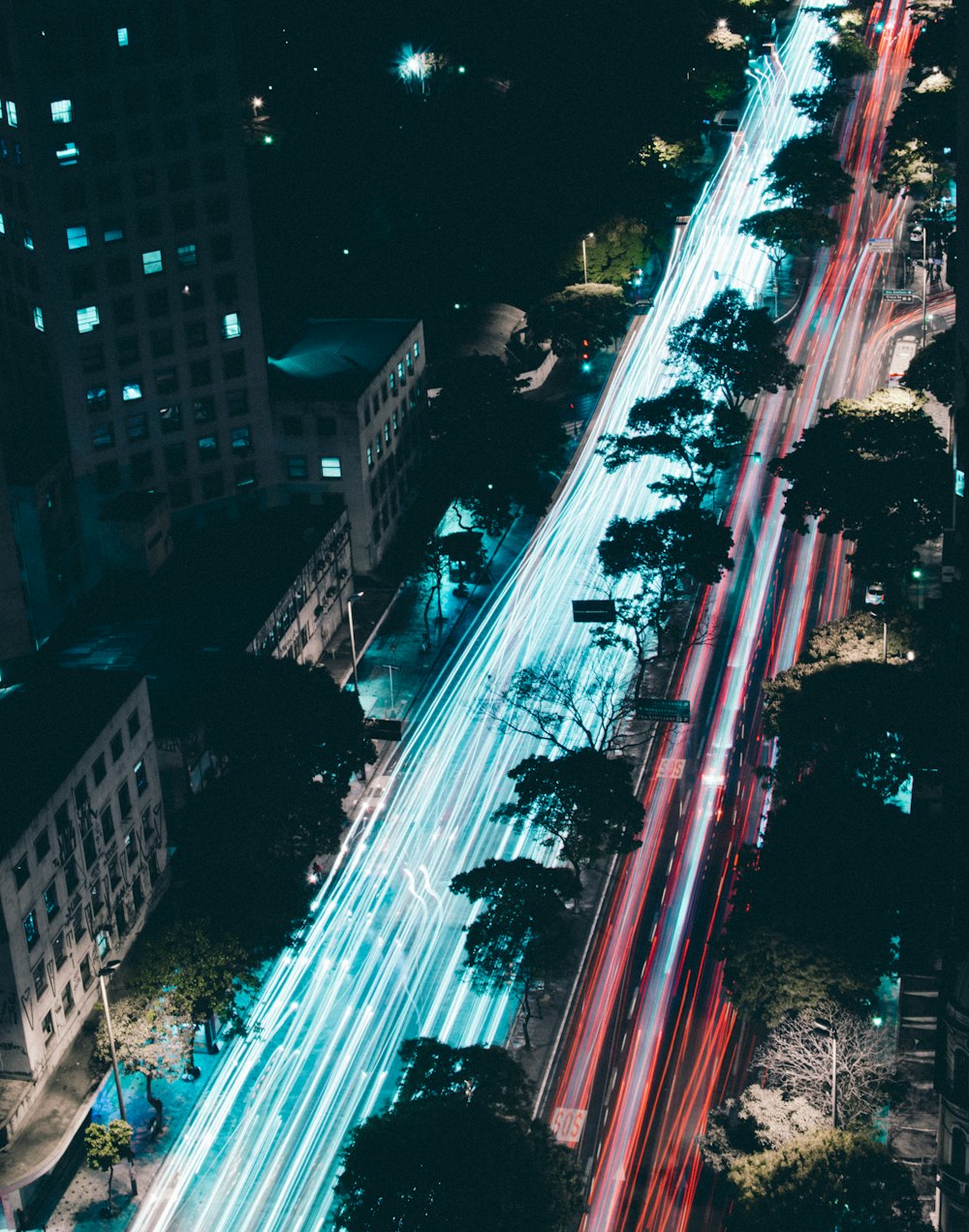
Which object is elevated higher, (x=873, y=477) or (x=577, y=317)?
(x=577, y=317)

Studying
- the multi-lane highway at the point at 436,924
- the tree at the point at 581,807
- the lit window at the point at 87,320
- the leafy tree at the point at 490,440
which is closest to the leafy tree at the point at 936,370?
the multi-lane highway at the point at 436,924

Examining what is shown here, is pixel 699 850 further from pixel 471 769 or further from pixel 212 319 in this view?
pixel 212 319

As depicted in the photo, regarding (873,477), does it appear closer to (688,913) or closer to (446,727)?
(446,727)

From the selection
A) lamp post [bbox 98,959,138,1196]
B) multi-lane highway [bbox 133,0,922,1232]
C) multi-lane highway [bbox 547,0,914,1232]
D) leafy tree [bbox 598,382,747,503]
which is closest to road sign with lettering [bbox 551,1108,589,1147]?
multi-lane highway [bbox 547,0,914,1232]

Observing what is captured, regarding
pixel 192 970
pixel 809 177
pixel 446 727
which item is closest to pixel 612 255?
pixel 809 177

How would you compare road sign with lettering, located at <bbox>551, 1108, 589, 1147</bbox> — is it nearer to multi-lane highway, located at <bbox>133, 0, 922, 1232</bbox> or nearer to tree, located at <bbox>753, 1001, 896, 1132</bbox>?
multi-lane highway, located at <bbox>133, 0, 922, 1232</bbox>
